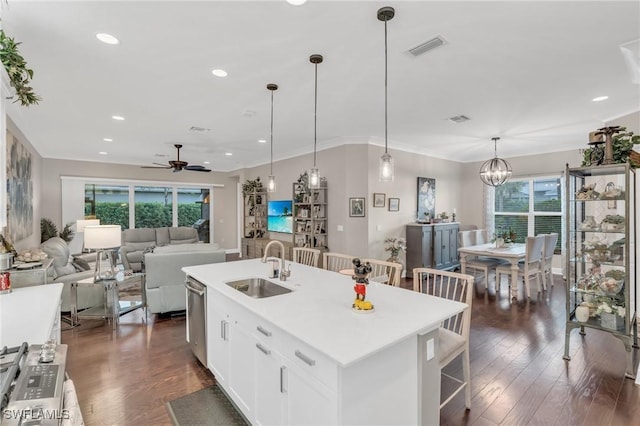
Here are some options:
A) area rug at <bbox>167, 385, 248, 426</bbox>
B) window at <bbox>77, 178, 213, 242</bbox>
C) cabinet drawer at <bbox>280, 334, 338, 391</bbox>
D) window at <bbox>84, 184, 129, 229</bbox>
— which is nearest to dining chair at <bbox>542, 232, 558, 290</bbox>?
cabinet drawer at <bbox>280, 334, 338, 391</bbox>

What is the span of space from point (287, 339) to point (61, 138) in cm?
647

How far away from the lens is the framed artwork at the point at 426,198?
22.0ft

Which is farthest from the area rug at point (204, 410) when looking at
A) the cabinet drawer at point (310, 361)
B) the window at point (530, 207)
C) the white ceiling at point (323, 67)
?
the window at point (530, 207)

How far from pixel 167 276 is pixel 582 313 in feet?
15.3

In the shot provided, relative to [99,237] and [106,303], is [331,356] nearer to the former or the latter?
[99,237]

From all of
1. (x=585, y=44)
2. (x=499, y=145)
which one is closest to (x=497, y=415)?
(x=585, y=44)

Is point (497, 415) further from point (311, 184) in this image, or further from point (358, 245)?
point (358, 245)

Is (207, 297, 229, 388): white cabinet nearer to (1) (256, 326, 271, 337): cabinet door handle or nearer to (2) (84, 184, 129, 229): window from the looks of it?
(1) (256, 326, 271, 337): cabinet door handle

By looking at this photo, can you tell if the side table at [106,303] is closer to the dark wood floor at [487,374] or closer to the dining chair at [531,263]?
the dark wood floor at [487,374]

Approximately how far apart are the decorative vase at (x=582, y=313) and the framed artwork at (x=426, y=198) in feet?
12.3

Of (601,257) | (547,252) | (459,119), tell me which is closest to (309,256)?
(459,119)

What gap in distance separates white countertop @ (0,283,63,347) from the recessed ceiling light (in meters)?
1.96

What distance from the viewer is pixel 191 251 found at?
4.17 m

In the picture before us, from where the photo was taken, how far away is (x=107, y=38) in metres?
2.33
